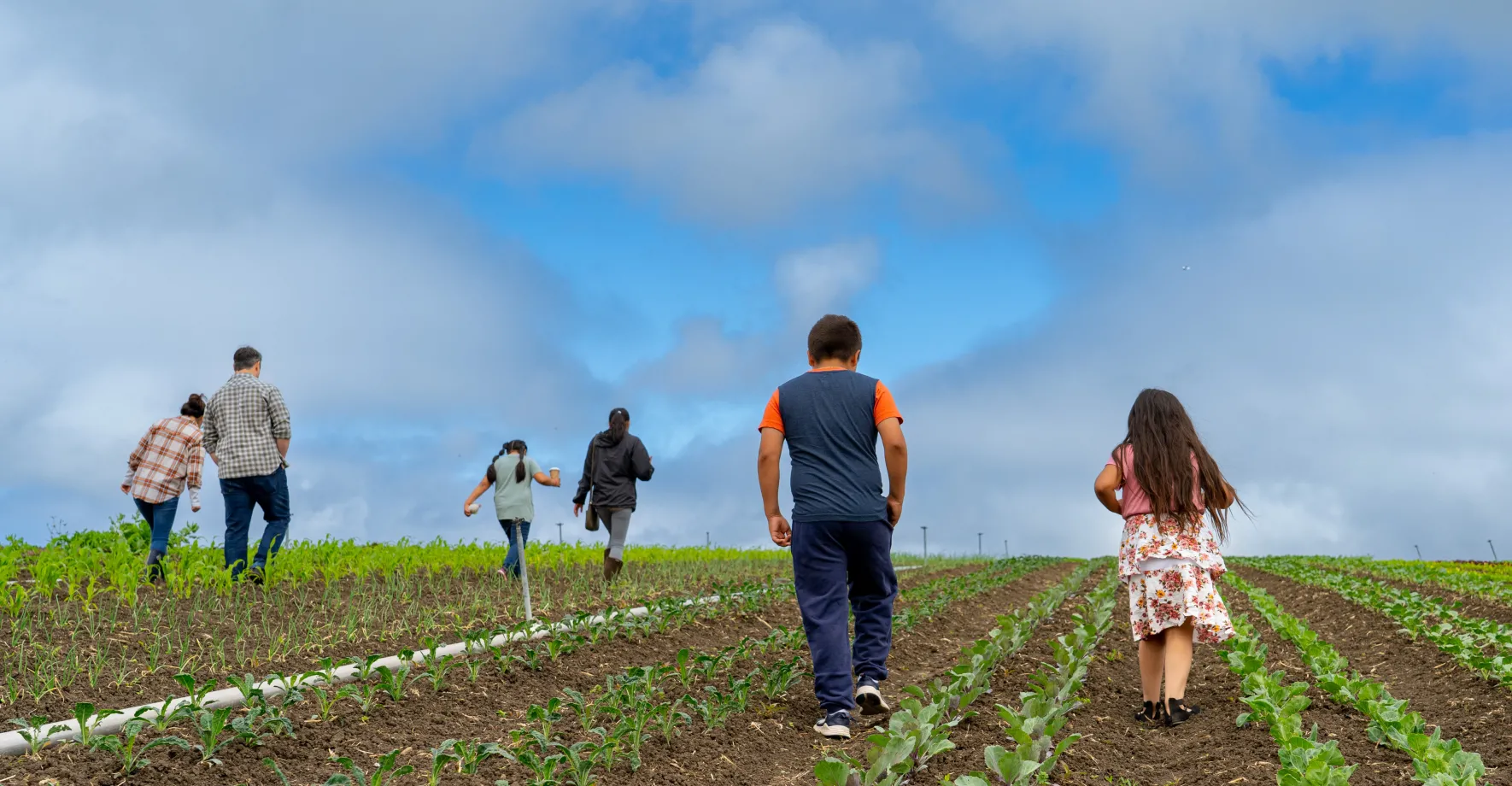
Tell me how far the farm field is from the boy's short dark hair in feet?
5.39

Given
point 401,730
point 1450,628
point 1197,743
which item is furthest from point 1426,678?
point 401,730

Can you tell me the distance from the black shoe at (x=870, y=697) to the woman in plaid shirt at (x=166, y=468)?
7240 millimetres

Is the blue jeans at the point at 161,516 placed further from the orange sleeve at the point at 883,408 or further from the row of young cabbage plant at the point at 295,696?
the orange sleeve at the point at 883,408

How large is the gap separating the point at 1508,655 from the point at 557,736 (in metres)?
6.57

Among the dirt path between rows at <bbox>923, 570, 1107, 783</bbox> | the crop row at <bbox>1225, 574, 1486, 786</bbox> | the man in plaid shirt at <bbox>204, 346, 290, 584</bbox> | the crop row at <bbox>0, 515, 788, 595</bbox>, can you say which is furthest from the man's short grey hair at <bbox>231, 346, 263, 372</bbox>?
the crop row at <bbox>1225, 574, 1486, 786</bbox>

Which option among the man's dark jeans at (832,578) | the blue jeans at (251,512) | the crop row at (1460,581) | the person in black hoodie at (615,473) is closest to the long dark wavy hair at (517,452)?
the person in black hoodie at (615,473)

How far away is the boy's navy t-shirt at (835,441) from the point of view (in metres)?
5.22

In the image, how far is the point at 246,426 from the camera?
9078mm

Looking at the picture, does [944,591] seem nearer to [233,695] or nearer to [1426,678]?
[1426,678]

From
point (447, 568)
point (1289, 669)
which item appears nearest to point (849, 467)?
point (1289, 669)

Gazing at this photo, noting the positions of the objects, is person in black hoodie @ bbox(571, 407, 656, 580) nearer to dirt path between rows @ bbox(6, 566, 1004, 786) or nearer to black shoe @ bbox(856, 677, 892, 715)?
dirt path between rows @ bbox(6, 566, 1004, 786)

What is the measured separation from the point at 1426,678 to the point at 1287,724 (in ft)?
13.1

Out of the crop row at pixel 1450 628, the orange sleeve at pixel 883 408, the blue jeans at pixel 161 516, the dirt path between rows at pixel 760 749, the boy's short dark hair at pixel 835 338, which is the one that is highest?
the boy's short dark hair at pixel 835 338

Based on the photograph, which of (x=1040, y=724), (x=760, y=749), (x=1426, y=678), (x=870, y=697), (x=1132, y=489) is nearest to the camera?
(x=1040, y=724)
